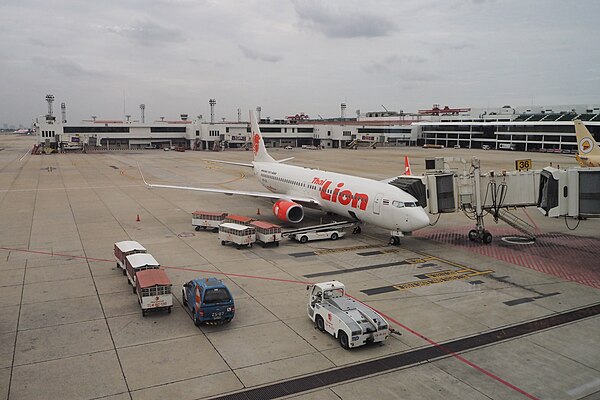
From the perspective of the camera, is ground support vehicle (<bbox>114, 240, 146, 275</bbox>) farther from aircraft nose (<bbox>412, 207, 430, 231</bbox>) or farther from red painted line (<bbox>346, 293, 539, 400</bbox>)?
aircraft nose (<bbox>412, 207, 430, 231</bbox>)

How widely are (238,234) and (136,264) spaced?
953 centimetres

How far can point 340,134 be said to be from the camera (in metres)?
172

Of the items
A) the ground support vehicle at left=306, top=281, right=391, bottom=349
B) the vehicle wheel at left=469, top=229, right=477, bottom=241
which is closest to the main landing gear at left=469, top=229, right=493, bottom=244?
the vehicle wheel at left=469, top=229, right=477, bottom=241

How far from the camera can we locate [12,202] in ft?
168

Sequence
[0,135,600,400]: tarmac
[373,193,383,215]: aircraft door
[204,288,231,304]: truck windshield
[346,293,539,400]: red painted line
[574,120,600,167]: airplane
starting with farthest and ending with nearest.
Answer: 1. [574,120,600,167]: airplane
2. [373,193,383,215]: aircraft door
3. [204,288,231,304]: truck windshield
4. [0,135,600,400]: tarmac
5. [346,293,539,400]: red painted line

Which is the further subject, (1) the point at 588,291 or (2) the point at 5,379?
(1) the point at 588,291

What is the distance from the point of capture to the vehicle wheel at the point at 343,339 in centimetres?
1794

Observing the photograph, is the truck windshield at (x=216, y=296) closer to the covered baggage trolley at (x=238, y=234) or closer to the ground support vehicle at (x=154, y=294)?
the ground support vehicle at (x=154, y=294)

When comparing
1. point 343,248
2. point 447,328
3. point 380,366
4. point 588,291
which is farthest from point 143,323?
point 588,291

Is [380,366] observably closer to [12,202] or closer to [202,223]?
[202,223]

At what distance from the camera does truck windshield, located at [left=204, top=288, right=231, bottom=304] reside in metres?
19.6

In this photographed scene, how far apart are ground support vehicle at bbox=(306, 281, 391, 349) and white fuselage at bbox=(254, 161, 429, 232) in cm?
1236

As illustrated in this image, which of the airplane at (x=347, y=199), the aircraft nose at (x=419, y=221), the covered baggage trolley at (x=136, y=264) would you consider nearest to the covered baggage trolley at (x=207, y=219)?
the airplane at (x=347, y=199)

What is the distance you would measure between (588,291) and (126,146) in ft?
507
